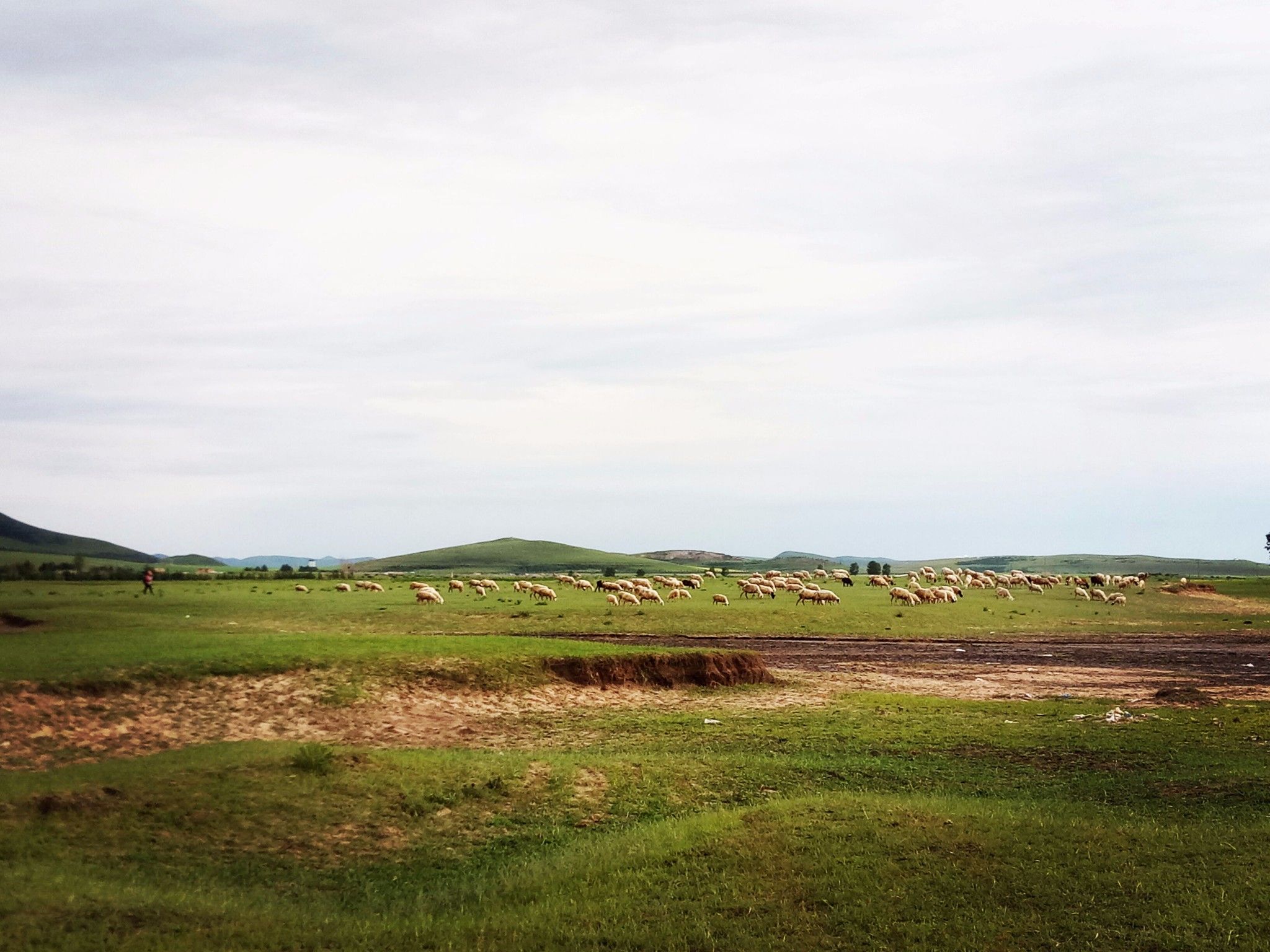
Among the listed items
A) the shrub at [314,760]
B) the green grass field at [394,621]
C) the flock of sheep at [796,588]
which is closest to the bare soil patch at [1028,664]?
the green grass field at [394,621]

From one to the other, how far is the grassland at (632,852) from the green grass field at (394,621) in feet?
30.9

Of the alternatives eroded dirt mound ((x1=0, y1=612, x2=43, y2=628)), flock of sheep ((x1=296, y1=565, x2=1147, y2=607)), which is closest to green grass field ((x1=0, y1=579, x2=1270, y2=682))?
eroded dirt mound ((x1=0, y1=612, x2=43, y2=628))

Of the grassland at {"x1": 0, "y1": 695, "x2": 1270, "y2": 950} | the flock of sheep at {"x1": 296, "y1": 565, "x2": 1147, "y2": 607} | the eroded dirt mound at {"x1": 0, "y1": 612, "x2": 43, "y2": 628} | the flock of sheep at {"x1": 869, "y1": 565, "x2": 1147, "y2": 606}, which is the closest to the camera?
the grassland at {"x1": 0, "y1": 695, "x2": 1270, "y2": 950}

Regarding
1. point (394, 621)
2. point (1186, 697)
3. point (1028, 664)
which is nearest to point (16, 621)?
point (394, 621)

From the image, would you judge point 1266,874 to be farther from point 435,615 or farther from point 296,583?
point 296,583

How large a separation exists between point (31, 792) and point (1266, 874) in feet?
58.2

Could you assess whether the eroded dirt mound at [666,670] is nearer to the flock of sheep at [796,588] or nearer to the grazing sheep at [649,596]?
the flock of sheep at [796,588]

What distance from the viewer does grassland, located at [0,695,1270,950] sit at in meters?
12.3

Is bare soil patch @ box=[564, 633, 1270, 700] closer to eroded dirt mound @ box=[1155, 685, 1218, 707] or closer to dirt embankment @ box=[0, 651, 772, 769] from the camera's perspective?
eroded dirt mound @ box=[1155, 685, 1218, 707]

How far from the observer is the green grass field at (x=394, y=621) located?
2764 cm

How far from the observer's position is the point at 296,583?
8412 centimetres

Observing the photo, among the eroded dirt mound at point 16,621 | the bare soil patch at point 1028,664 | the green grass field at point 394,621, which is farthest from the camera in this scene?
the bare soil patch at point 1028,664

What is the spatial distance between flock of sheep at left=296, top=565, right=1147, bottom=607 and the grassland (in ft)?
147

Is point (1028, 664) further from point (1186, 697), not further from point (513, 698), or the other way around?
point (513, 698)
